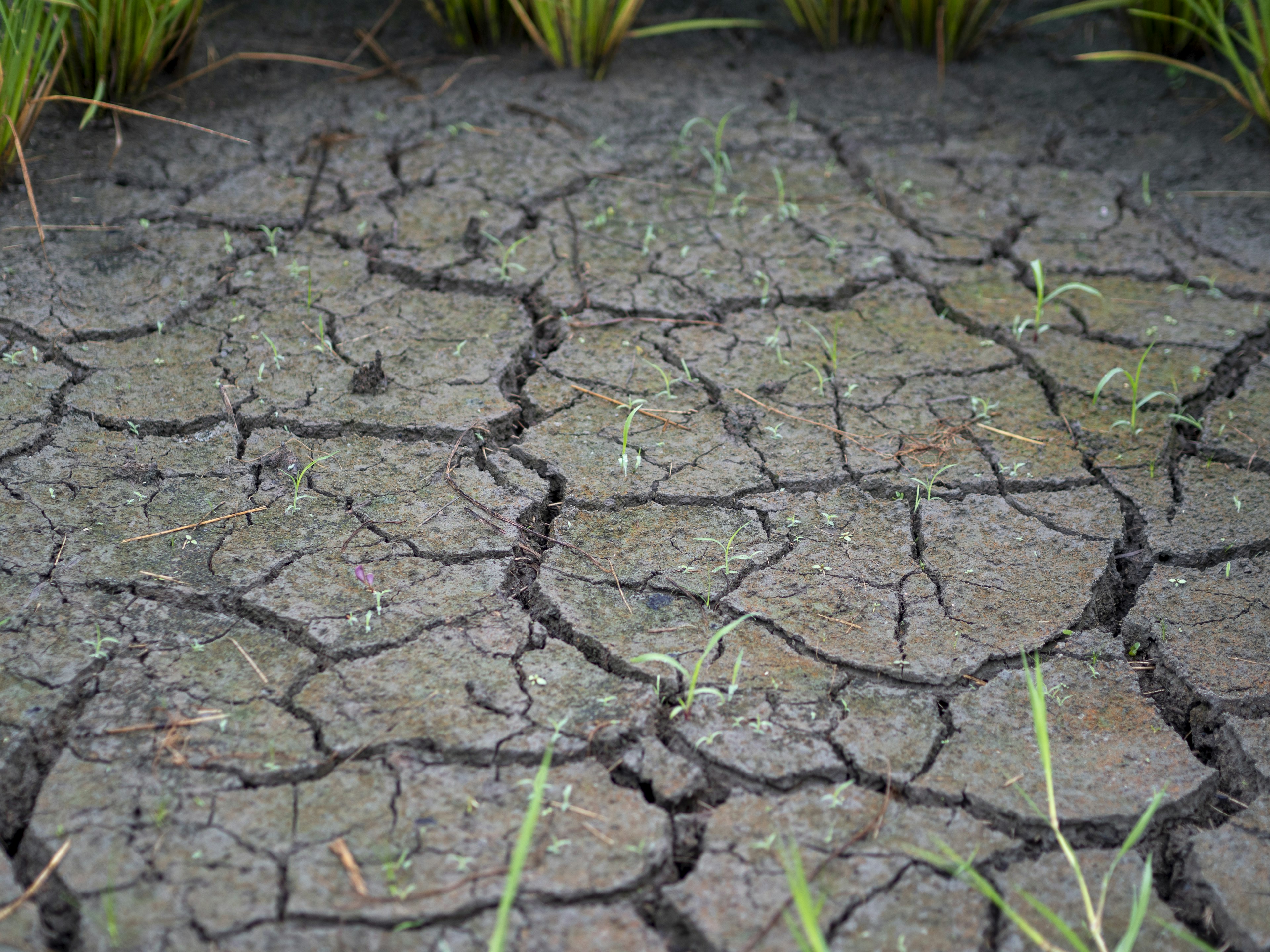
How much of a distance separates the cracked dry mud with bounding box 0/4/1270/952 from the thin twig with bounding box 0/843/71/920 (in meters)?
0.01

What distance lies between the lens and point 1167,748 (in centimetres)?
180

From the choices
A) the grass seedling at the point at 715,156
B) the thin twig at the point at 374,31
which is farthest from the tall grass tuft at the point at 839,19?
the thin twig at the point at 374,31

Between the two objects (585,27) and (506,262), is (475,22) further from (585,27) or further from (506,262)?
(506,262)

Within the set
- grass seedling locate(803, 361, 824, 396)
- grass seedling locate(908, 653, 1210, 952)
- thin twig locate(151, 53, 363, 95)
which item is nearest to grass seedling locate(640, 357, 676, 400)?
grass seedling locate(803, 361, 824, 396)

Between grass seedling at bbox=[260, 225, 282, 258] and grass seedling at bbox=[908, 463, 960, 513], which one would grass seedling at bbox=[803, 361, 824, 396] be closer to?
grass seedling at bbox=[908, 463, 960, 513]

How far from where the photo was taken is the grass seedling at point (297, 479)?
7.20ft

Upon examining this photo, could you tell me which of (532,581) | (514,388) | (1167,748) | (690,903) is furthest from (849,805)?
(514,388)

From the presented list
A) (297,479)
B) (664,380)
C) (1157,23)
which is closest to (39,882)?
(297,479)

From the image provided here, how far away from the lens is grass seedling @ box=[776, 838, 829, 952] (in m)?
1.35

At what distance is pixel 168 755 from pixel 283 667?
0.79ft

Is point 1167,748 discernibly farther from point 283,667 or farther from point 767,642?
point 283,667

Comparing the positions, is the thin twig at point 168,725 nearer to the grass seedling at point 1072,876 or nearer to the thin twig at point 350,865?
the thin twig at point 350,865

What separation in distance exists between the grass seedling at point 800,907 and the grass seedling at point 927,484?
0.93 meters

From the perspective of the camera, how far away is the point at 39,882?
1.49 metres
